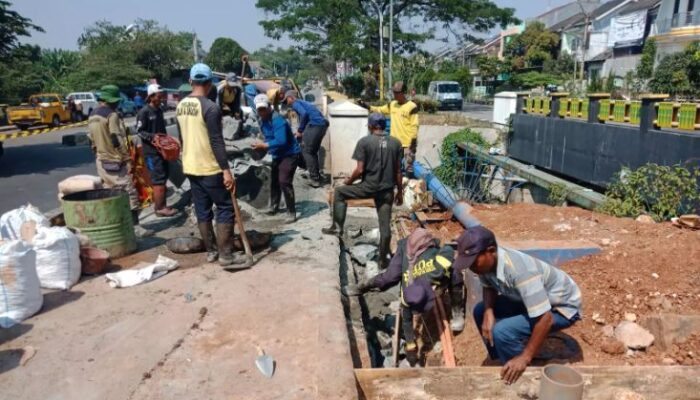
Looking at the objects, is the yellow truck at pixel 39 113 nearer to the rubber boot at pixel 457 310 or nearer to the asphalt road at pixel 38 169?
the asphalt road at pixel 38 169

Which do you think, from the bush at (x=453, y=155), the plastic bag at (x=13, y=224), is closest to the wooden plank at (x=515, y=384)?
the plastic bag at (x=13, y=224)

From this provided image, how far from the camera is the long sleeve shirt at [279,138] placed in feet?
20.4

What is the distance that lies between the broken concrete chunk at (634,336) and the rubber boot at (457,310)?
128 cm

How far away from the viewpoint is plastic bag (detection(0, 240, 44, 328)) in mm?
3496

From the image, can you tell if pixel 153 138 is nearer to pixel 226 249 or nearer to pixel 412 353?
pixel 226 249

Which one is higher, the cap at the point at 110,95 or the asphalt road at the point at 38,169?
the cap at the point at 110,95

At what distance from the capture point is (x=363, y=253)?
6078 millimetres

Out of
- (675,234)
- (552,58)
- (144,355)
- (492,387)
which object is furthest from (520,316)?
(552,58)

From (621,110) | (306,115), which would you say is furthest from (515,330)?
(621,110)

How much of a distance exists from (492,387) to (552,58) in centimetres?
4405

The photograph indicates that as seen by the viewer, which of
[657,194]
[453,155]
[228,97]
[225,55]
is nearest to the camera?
[657,194]

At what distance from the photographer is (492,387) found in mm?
3150

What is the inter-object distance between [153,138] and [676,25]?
33.8 m

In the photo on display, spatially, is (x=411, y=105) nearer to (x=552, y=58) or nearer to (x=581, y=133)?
(x=581, y=133)
